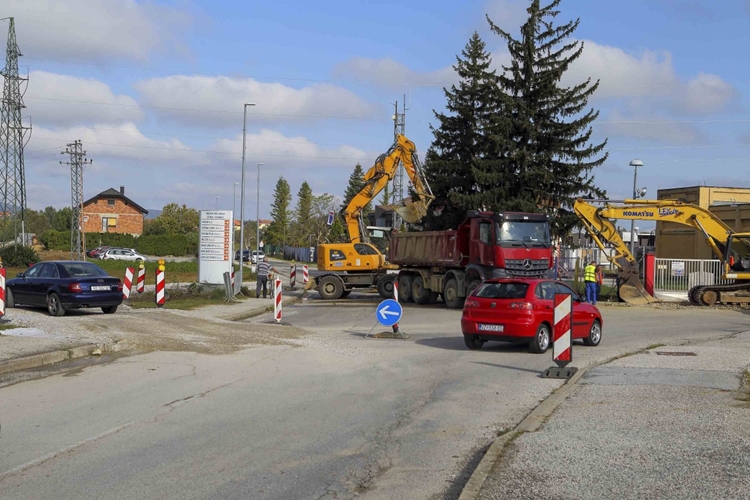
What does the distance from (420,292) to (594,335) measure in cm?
1534

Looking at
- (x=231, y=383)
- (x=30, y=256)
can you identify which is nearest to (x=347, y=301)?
(x=231, y=383)

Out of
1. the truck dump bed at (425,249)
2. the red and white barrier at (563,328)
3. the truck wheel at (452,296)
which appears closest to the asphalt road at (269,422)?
the red and white barrier at (563,328)

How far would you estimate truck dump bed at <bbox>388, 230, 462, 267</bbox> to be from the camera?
30328 millimetres

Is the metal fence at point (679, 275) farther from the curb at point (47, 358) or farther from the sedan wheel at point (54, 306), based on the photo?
the curb at point (47, 358)

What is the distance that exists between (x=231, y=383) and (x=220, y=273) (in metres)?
22.4

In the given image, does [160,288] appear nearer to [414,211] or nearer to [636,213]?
[414,211]

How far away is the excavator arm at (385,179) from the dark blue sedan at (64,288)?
15.5 metres

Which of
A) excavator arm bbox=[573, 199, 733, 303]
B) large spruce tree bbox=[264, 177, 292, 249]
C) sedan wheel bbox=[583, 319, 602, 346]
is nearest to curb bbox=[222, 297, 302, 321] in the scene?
sedan wheel bbox=[583, 319, 602, 346]

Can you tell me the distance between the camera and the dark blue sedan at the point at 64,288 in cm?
2083

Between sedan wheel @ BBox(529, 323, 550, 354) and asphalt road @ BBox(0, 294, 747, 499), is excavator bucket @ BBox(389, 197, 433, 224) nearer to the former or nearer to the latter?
asphalt road @ BBox(0, 294, 747, 499)

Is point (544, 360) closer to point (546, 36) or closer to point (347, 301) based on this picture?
point (347, 301)

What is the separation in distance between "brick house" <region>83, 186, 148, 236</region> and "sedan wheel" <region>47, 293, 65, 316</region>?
9488 cm

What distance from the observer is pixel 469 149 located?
47.1 m

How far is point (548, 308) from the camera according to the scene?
16.2 m
